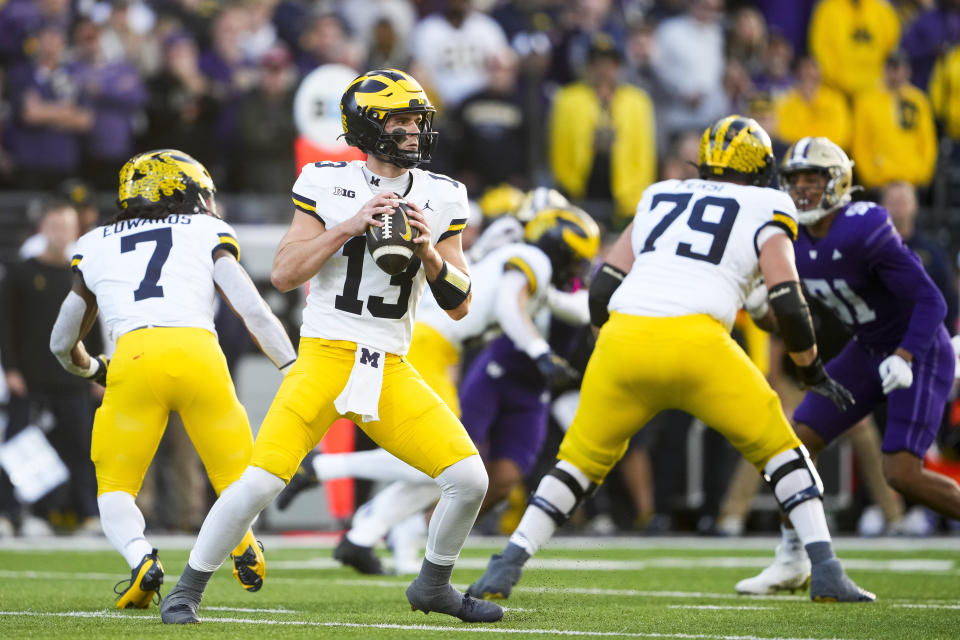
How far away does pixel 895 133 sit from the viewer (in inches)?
495

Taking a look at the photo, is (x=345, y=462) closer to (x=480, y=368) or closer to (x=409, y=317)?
Result: (x=480, y=368)

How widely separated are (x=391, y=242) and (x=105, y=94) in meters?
7.29

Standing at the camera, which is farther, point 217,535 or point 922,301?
point 922,301

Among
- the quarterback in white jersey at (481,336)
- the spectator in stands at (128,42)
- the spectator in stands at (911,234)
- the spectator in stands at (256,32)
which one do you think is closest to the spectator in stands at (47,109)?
the spectator in stands at (128,42)

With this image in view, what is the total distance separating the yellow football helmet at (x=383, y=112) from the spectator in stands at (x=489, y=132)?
7110mm

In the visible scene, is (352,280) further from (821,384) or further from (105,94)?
(105,94)

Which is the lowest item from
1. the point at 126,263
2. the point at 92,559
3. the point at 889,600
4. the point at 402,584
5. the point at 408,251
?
the point at 92,559

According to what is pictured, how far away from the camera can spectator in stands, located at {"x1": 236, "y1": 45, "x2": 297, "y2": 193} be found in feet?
40.2

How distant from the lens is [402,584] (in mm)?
7465

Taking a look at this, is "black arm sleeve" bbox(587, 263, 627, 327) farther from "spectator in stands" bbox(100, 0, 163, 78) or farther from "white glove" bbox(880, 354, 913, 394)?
"spectator in stands" bbox(100, 0, 163, 78)

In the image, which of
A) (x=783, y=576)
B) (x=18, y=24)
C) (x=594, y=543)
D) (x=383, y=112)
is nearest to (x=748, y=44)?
(x=594, y=543)

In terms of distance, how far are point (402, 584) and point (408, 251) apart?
2760mm

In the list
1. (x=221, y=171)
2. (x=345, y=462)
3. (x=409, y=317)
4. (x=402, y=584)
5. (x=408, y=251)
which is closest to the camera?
(x=408, y=251)

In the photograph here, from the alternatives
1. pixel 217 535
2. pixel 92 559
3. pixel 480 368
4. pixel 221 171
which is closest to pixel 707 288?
pixel 217 535
